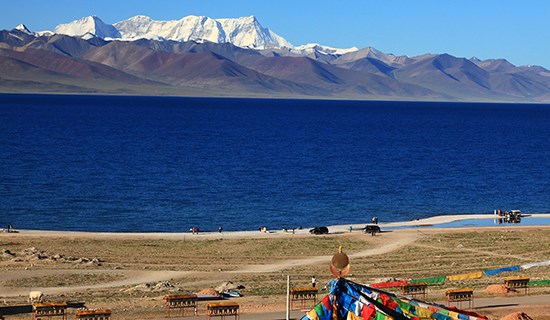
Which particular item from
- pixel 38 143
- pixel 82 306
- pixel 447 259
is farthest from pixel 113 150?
pixel 82 306

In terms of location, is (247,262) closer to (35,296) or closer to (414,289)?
(35,296)

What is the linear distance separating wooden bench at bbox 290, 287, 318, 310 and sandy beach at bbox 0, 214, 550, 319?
549 millimetres

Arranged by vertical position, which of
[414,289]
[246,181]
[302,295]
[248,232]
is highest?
[246,181]

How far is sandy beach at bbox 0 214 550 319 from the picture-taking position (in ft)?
125

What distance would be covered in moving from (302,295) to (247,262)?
16580mm

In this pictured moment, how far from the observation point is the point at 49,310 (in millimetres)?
33000

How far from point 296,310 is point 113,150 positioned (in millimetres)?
114829

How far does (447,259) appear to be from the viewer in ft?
→ 174

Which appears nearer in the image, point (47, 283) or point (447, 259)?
point (47, 283)

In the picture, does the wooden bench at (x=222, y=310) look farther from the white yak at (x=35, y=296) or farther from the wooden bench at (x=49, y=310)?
the white yak at (x=35, y=296)

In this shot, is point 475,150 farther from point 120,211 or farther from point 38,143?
point 120,211

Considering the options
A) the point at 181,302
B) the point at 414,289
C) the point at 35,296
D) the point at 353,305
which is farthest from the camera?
the point at 35,296

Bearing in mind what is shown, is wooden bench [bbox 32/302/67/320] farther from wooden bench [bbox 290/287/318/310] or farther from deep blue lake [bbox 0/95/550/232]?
deep blue lake [bbox 0/95/550/232]

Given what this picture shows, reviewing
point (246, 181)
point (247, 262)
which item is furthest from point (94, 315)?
point (246, 181)
